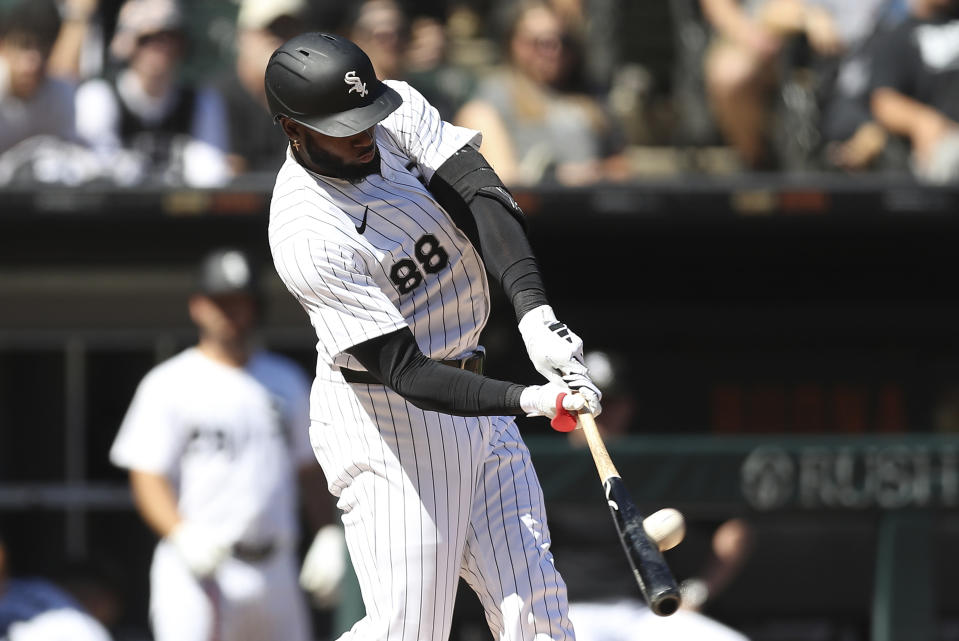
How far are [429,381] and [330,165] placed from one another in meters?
0.48

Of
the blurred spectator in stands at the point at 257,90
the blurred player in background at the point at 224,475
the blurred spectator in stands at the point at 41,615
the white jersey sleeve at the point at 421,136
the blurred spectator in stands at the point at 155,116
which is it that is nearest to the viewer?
the white jersey sleeve at the point at 421,136

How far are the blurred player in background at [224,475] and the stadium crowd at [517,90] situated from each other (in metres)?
0.86

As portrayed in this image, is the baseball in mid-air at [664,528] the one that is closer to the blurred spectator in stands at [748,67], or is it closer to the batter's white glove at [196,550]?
the batter's white glove at [196,550]

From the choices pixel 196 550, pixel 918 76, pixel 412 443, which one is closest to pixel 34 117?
pixel 196 550

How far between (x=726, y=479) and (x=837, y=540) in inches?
17.5

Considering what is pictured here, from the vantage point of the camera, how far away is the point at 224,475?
190 inches

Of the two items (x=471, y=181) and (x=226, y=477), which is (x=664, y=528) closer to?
(x=471, y=181)

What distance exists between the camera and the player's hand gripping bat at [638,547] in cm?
247

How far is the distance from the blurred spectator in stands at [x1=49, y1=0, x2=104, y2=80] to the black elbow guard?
12.1 ft

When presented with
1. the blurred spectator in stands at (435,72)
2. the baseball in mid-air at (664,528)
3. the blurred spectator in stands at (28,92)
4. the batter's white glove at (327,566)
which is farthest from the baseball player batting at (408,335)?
the blurred spectator in stands at (28,92)

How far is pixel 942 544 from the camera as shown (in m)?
4.94

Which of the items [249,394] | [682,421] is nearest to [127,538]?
[249,394]

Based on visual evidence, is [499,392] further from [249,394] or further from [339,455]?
[249,394]

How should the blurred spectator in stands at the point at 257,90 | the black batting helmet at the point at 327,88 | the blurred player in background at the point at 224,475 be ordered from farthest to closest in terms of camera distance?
the blurred spectator in stands at the point at 257,90, the blurred player in background at the point at 224,475, the black batting helmet at the point at 327,88
